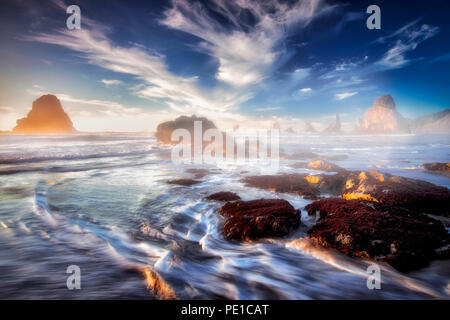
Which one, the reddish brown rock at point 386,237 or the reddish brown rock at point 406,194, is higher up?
the reddish brown rock at point 406,194

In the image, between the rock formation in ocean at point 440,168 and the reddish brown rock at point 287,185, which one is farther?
the rock formation in ocean at point 440,168

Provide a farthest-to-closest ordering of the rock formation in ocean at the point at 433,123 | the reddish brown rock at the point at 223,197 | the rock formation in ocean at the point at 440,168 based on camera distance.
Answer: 1. the rock formation in ocean at the point at 433,123
2. the rock formation in ocean at the point at 440,168
3. the reddish brown rock at the point at 223,197

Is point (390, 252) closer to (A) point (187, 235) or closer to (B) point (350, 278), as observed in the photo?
(B) point (350, 278)

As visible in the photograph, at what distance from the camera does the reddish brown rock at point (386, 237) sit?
378 centimetres

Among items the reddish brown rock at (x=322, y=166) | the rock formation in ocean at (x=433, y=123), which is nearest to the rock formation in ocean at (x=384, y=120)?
the rock formation in ocean at (x=433, y=123)

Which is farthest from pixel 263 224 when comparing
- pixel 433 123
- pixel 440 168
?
pixel 433 123

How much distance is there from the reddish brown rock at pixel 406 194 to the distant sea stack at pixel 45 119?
158074 mm

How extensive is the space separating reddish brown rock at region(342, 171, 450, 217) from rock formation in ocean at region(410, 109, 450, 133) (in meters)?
165

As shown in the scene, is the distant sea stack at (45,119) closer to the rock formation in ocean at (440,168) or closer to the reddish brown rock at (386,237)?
the reddish brown rock at (386,237)

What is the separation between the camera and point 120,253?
4.53 metres

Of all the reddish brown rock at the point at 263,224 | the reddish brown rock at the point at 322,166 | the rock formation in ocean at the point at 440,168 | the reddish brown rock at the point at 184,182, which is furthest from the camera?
the reddish brown rock at the point at 322,166

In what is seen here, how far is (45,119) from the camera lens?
118 metres
